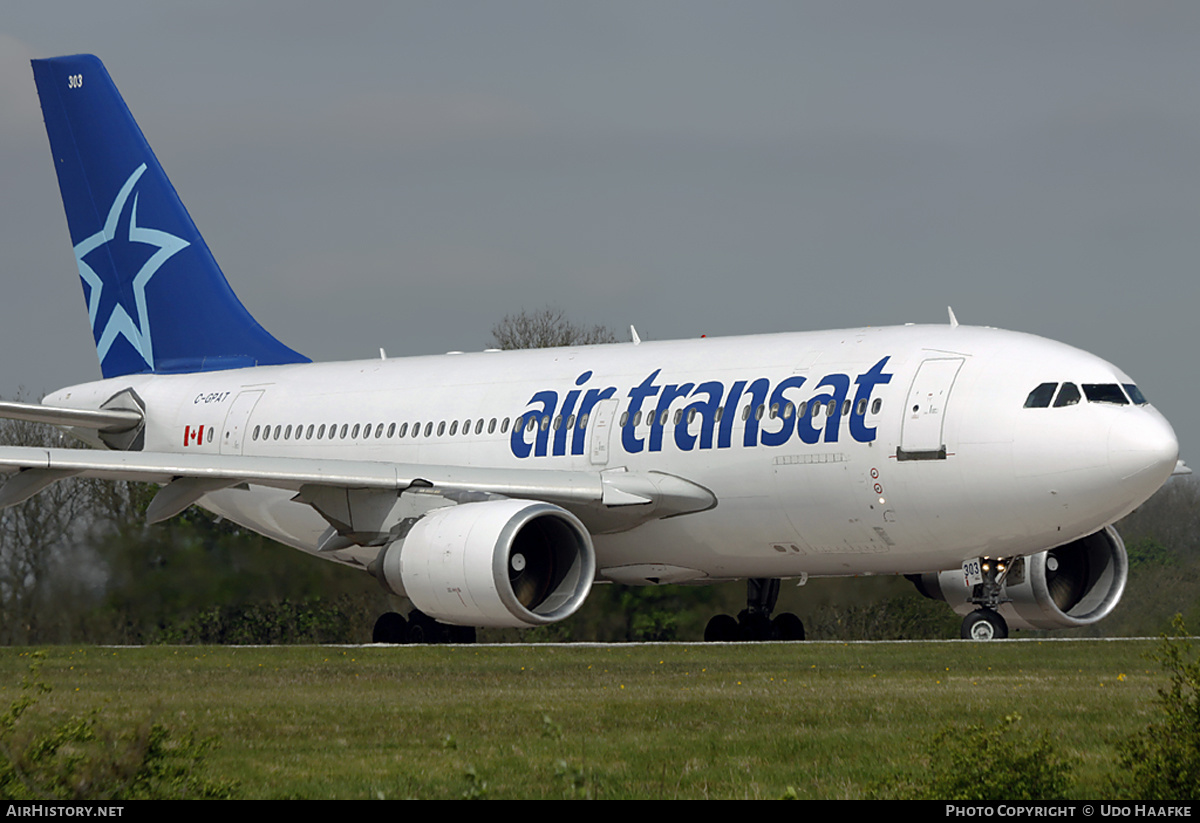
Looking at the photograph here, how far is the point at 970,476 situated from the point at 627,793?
36.1 feet

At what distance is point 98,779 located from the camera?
271 inches


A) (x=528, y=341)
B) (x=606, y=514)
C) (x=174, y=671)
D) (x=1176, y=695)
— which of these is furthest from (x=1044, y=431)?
(x=528, y=341)

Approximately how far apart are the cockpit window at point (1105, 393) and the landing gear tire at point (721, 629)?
7.26 m

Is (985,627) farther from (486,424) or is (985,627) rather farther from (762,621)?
(486,424)

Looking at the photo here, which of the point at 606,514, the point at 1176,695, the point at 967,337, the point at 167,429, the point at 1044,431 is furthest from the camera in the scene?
the point at 167,429

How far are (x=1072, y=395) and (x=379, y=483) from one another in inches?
306

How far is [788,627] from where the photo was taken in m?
23.4

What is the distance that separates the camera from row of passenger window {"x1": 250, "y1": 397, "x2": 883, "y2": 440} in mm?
19312

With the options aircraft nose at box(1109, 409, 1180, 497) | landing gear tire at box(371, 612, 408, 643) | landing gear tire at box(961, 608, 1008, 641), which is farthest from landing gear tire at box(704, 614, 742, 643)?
aircraft nose at box(1109, 409, 1180, 497)

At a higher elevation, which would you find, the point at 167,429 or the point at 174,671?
the point at 167,429

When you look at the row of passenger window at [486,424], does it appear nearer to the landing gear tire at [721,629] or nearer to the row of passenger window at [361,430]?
the row of passenger window at [361,430]

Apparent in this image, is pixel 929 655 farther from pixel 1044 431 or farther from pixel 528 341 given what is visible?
pixel 528 341

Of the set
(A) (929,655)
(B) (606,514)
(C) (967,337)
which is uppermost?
(C) (967,337)

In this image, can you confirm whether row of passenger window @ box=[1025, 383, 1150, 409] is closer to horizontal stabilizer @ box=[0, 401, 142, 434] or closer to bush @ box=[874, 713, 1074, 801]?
bush @ box=[874, 713, 1074, 801]
